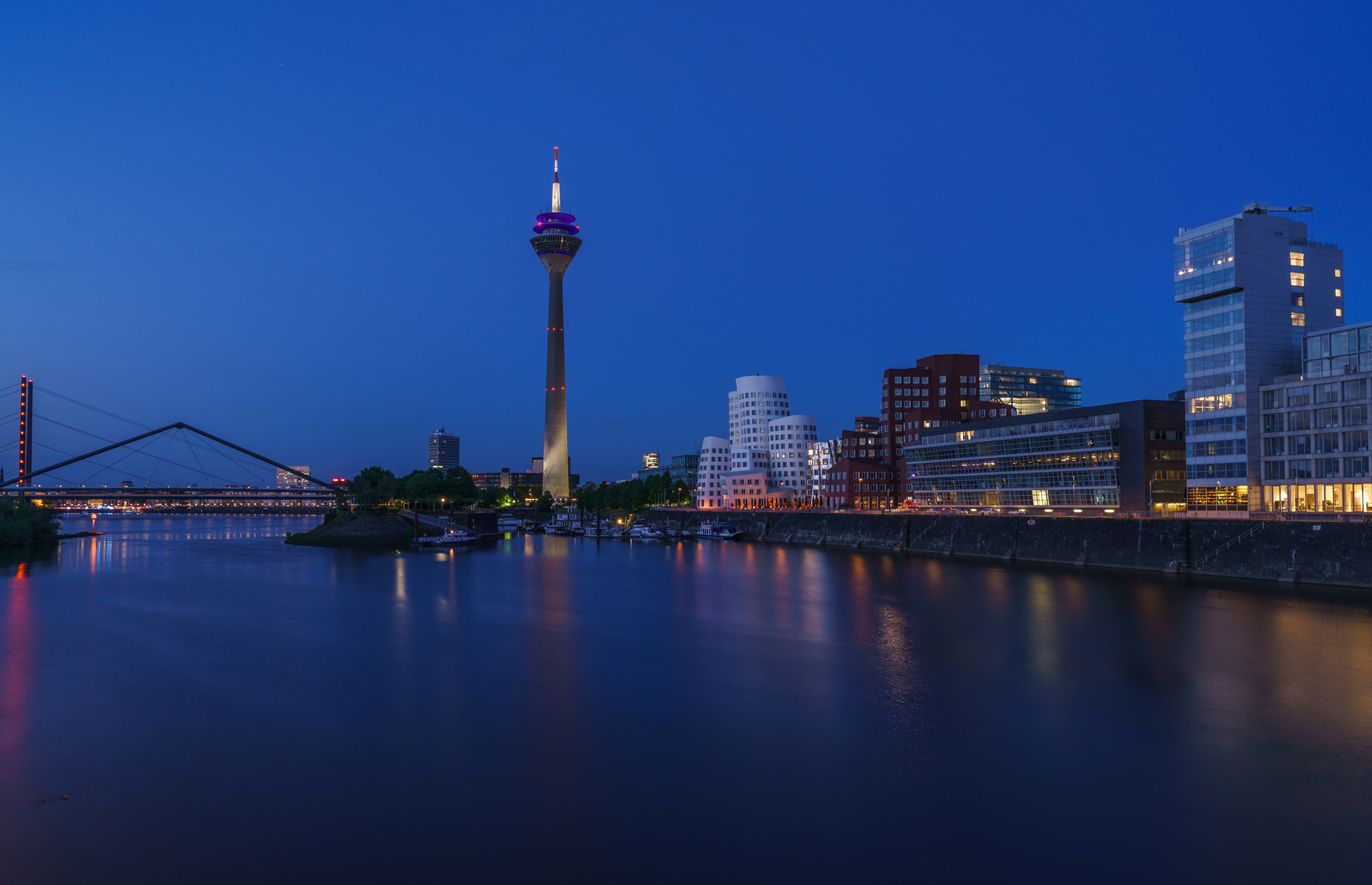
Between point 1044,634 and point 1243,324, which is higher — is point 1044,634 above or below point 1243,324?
below

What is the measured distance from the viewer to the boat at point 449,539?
260 ft

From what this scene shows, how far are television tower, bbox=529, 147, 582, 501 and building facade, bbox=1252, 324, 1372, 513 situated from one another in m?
110

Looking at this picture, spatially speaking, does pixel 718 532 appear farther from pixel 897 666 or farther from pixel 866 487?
pixel 897 666

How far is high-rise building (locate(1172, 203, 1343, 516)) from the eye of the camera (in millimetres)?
49750

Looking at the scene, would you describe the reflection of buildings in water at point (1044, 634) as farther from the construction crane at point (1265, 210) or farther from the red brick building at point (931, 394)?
the red brick building at point (931, 394)

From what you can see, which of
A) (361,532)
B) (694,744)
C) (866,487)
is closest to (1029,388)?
(866,487)

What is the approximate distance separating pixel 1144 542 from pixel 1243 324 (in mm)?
14907

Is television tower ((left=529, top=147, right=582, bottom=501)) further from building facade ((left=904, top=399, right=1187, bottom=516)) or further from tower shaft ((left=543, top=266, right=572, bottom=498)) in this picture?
building facade ((left=904, top=399, right=1187, bottom=516))

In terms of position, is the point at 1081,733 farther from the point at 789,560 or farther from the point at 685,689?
the point at 789,560

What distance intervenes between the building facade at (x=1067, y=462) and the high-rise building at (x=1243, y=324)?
5.29 metres

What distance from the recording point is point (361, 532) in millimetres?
81938

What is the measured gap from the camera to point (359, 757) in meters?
16.3

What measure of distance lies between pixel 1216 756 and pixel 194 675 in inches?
988

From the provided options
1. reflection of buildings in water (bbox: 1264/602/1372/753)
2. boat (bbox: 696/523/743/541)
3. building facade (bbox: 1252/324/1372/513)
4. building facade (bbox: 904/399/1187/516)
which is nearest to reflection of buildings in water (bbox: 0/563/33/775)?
reflection of buildings in water (bbox: 1264/602/1372/753)
